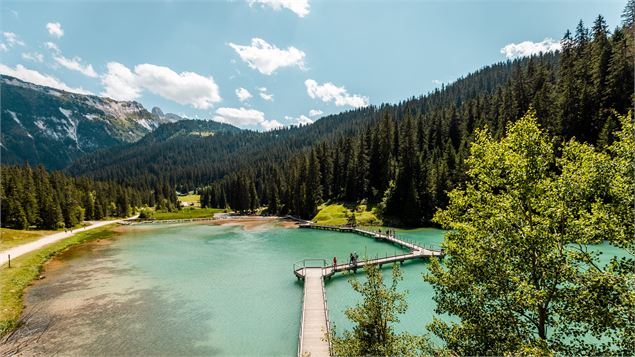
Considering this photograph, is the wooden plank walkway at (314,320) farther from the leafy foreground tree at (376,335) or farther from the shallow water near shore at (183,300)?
the leafy foreground tree at (376,335)

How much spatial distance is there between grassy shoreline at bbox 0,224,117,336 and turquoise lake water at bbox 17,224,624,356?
134 centimetres

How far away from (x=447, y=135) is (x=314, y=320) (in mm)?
95534

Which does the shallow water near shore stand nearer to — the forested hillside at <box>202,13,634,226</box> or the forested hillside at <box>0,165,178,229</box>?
the forested hillside at <box>202,13,634,226</box>

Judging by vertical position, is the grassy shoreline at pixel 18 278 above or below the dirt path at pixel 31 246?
below

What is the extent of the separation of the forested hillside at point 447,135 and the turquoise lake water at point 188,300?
951 inches

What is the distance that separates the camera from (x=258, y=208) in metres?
140

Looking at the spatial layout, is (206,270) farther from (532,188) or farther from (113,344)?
(532,188)

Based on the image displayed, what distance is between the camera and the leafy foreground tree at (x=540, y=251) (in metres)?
10.4

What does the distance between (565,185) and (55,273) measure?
183 ft

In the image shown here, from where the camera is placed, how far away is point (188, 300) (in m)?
32.3

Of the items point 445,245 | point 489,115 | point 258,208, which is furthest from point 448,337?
point 258,208

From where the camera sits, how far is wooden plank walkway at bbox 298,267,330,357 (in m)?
21.1

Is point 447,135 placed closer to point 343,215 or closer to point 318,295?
point 343,215

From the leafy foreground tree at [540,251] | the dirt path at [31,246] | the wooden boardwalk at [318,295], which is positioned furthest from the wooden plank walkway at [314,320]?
the dirt path at [31,246]
